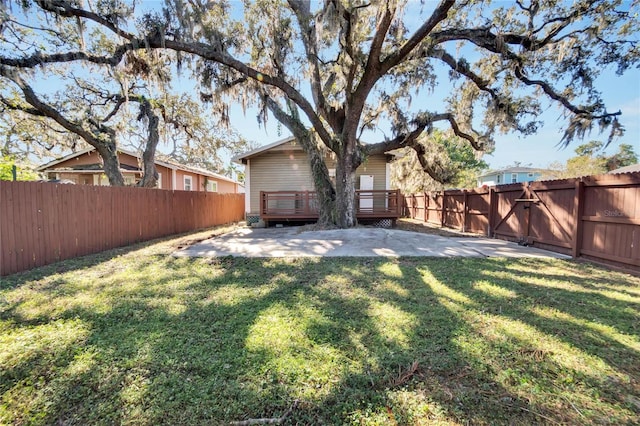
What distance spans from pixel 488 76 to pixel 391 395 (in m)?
11.8

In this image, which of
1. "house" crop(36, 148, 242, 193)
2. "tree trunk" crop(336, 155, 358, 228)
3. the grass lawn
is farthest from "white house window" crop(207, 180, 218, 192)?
the grass lawn

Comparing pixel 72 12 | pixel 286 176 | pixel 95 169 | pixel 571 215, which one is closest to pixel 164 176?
pixel 95 169

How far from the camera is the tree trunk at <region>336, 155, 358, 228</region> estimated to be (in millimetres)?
9681

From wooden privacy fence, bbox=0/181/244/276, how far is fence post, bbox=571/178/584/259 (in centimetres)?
1063

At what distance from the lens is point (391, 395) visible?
1848 millimetres

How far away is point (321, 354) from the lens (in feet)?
7.57

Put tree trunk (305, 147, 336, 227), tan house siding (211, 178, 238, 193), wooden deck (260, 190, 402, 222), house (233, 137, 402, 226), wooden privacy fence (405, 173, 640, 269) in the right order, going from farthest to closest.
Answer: tan house siding (211, 178, 238, 193) < house (233, 137, 402, 226) < wooden deck (260, 190, 402, 222) < tree trunk (305, 147, 336, 227) < wooden privacy fence (405, 173, 640, 269)

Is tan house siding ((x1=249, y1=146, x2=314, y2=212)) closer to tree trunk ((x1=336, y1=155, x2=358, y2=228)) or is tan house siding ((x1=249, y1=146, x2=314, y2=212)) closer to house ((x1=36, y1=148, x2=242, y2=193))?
tree trunk ((x1=336, y1=155, x2=358, y2=228))

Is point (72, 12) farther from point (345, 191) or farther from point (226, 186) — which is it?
point (226, 186)

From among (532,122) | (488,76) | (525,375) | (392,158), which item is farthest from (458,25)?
(525,375)

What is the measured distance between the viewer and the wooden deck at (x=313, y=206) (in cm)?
1145

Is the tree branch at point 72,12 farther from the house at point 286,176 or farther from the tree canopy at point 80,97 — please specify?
the house at point 286,176

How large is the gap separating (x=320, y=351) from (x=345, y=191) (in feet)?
25.5

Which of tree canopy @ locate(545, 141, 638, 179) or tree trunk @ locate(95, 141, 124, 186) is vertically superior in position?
tree canopy @ locate(545, 141, 638, 179)
